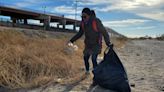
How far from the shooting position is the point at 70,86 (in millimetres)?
8305

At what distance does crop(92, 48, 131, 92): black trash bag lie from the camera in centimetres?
730

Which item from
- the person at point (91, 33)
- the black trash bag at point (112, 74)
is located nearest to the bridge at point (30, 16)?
the person at point (91, 33)

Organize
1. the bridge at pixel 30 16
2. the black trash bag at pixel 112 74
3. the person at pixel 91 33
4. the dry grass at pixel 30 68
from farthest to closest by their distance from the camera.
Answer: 1. the bridge at pixel 30 16
2. the dry grass at pixel 30 68
3. the person at pixel 91 33
4. the black trash bag at pixel 112 74

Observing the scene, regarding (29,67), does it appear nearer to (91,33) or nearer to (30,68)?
(30,68)

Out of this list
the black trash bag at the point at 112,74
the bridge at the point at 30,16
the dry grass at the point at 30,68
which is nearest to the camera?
the black trash bag at the point at 112,74

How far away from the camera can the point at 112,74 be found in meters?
7.52

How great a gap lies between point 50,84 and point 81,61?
3721mm

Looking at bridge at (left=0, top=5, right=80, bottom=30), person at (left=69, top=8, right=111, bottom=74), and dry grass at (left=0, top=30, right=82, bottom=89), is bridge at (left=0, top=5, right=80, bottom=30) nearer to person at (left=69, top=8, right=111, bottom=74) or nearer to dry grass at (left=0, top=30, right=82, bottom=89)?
dry grass at (left=0, top=30, right=82, bottom=89)

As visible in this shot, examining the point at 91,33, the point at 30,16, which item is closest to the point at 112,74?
the point at 91,33

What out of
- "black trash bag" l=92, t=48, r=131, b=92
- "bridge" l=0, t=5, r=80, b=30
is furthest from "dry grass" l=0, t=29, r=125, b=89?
"bridge" l=0, t=5, r=80, b=30

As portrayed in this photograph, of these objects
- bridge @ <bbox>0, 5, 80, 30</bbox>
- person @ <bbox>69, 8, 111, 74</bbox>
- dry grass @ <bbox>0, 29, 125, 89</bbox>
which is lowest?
bridge @ <bbox>0, 5, 80, 30</bbox>

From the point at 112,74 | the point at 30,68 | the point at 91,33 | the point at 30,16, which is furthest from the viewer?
the point at 30,16

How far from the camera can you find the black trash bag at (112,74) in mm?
7305

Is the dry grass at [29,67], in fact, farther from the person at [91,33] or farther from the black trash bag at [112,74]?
the black trash bag at [112,74]
